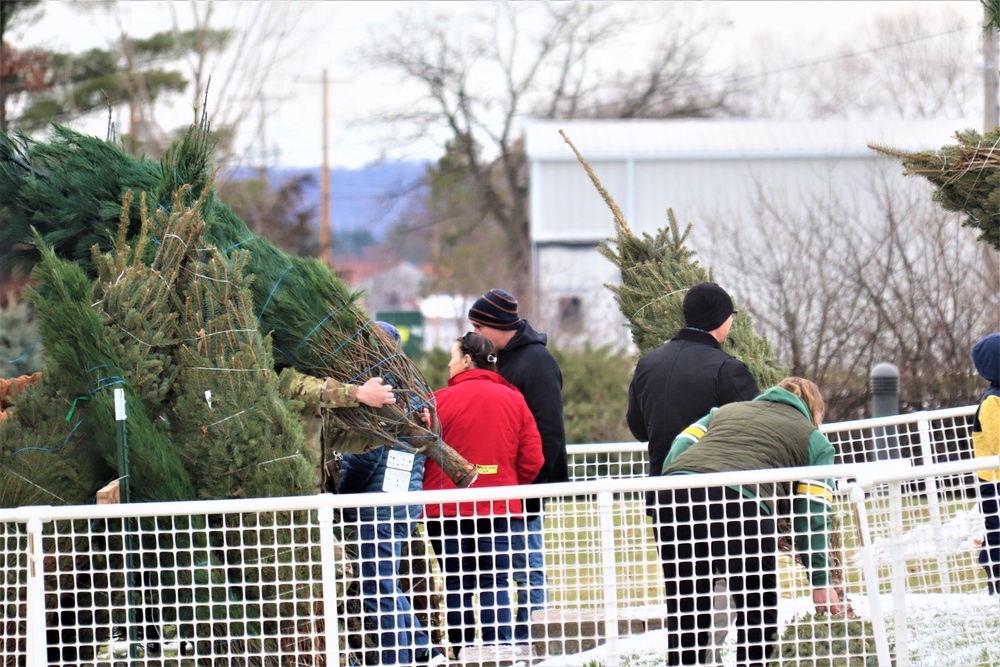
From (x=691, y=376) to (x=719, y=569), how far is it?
83 centimetres

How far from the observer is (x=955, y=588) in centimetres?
436

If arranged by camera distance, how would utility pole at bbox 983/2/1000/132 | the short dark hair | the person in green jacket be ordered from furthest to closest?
1. utility pole at bbox 983/2/1000/132
2. the short dark hair
3. the person in green jacket

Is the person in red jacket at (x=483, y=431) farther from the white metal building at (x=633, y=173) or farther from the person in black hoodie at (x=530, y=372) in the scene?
the white metal building at (x=633, y=173)

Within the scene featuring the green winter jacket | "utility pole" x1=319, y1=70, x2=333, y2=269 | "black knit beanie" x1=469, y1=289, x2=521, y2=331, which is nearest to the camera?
the green winter jacket

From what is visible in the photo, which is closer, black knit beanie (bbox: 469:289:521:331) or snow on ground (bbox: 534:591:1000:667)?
snow on ground (bbox: 534:591:1000:667)

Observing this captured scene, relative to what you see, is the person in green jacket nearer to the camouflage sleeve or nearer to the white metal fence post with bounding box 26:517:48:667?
the camouflage sleeve

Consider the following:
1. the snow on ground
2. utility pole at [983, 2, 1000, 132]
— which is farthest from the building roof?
the snow on ground

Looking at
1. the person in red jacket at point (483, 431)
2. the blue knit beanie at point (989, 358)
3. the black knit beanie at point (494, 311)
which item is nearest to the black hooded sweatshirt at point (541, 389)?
the black knit beanie at point (494, 311)

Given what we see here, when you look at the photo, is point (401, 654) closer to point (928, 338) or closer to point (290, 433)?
point (290, 433)

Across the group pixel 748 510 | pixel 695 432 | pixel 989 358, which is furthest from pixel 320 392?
pixel 989 358

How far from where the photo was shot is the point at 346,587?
171 inches

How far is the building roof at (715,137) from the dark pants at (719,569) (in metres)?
19.1

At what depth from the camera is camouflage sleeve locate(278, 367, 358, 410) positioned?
4824 mm

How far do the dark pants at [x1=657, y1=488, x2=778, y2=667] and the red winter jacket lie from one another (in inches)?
36.6
